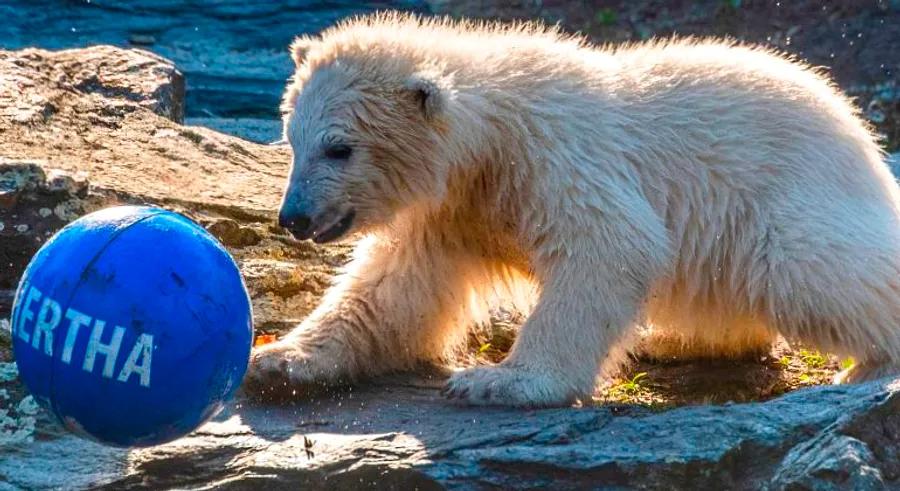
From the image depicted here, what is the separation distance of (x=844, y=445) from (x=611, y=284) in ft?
3.73

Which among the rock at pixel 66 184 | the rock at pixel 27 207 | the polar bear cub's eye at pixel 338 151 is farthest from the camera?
the rock at pixel 66 184

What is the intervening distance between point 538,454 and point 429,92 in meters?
1.47

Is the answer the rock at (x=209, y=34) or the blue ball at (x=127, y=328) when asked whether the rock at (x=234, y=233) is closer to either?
the blue ball at (x=127, y=328)

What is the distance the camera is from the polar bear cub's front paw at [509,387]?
4.44 metres

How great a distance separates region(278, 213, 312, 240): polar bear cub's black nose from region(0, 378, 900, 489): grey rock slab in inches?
31.8

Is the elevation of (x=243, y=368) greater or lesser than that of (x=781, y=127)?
lesser

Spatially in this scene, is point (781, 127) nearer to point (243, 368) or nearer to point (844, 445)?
point (844, 445)

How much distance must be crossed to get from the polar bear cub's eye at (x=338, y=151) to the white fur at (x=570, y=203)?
0.05 m

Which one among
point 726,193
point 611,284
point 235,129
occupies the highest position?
point 726,193

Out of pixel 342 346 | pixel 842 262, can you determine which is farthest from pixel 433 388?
pixel 842 262

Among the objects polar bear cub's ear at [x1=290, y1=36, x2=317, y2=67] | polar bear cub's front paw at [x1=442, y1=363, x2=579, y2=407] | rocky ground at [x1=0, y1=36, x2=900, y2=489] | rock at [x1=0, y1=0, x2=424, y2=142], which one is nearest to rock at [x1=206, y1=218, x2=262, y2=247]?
rocky ground at [x1=0, y1=36, x2=900, y2=489]

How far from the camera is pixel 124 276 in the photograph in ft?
11.7

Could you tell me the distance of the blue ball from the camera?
11.5 ft

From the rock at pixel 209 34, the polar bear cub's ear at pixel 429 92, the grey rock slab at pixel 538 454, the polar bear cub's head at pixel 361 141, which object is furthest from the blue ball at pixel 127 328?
the rock at pixel 209 34
